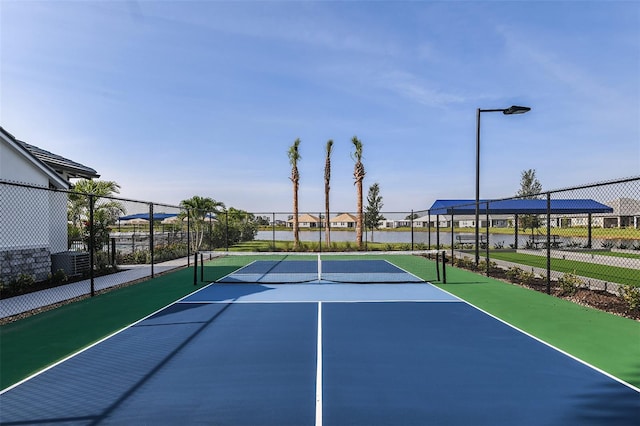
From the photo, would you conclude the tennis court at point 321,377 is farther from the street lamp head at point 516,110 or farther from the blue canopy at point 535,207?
the blue canopy at point 535,207

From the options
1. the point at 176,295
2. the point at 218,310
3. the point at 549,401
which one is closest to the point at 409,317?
the point at 549,401

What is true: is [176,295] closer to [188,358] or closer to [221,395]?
[188,358]

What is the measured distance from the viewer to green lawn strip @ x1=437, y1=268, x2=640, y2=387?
17.2 ft

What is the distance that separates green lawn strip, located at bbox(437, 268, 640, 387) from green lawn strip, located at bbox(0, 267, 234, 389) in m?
8.16

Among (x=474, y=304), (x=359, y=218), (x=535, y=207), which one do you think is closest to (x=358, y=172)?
(x=359, y=218)

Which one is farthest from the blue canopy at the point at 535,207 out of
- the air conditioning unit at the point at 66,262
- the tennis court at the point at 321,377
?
the air conditioning unit at the point at 66,262

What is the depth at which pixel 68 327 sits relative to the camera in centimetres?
694

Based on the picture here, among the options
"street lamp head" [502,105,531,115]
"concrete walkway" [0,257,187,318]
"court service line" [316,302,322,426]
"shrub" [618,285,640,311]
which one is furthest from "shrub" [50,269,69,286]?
A: "street lamp head" [502,105,531,115]

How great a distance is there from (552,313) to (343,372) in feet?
19.4

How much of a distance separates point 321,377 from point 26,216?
11.7m

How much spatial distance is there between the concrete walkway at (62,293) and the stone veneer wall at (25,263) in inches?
35.6

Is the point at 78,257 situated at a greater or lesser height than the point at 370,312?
greater

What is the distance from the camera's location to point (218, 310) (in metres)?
8.18

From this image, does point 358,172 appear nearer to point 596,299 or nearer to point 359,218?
point 359,218
